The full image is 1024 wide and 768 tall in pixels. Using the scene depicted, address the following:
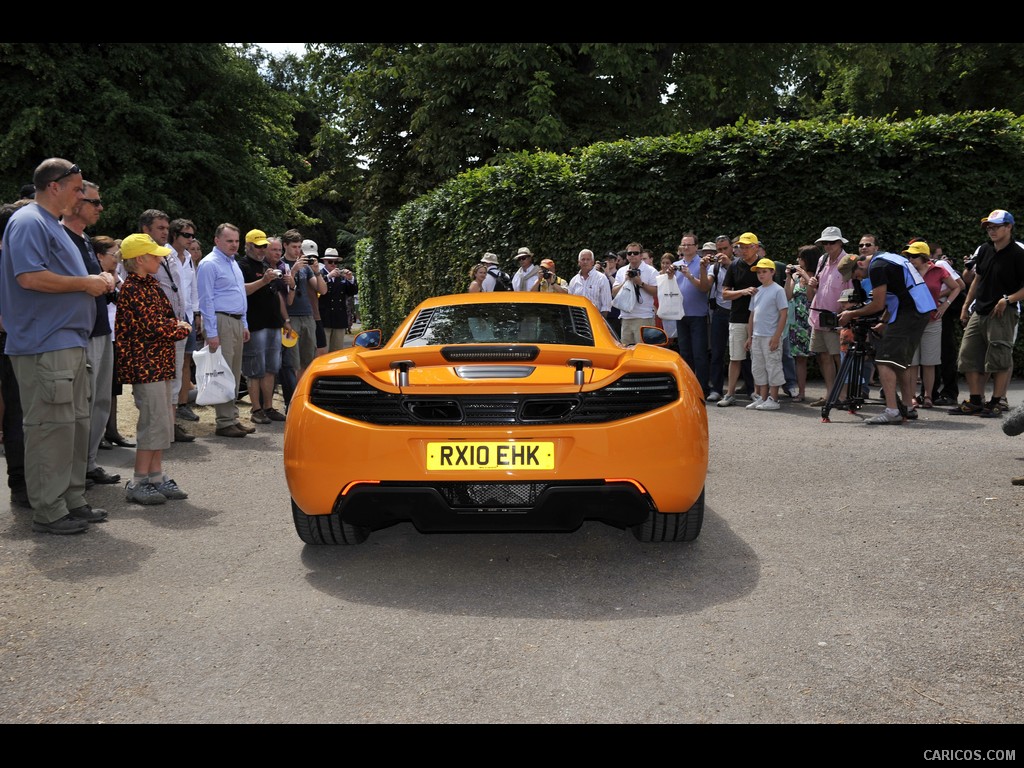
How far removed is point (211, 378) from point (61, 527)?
3.25m

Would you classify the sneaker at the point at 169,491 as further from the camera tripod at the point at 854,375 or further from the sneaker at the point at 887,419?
the sneaker at the point at 887,419

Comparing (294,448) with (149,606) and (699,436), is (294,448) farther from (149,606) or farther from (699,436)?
(699,436)

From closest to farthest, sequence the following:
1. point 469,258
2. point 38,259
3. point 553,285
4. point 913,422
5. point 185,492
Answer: point 38,259 < point 185,492 < point 913,422 < point 553,285 < point 469,258

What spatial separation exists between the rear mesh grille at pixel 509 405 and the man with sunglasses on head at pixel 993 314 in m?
6.70

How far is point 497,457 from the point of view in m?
4.38

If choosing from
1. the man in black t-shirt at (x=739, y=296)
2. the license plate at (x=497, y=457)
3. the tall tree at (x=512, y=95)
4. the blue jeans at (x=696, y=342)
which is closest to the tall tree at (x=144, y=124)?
the tall tree at (x=512, y=95)

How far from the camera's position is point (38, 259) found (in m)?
5.44

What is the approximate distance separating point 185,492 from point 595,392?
3.49 m

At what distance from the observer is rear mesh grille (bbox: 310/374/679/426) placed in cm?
444

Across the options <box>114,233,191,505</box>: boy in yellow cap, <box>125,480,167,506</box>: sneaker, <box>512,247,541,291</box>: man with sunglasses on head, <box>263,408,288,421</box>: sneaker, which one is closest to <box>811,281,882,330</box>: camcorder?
<box>512,247,541,291</box>: man with sunglasses on head

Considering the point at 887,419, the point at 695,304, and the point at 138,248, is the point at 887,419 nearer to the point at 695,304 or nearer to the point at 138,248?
the point at 695,304

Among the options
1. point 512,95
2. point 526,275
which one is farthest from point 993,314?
point 512,95
